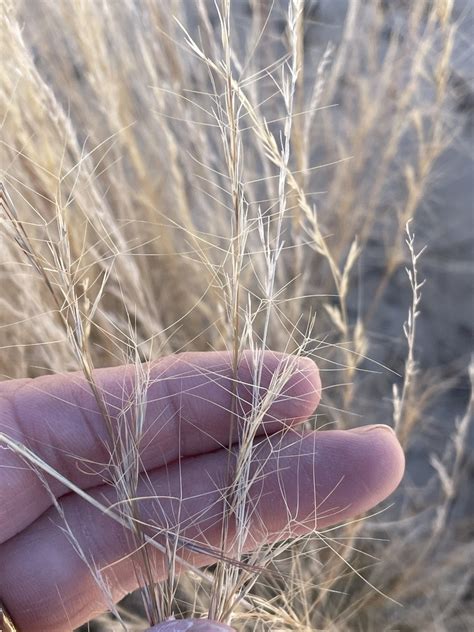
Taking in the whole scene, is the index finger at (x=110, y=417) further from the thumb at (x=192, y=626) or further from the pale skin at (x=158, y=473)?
the thumb at (x=192, y=626)

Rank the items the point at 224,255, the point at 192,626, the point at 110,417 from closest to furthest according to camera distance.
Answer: the point at 192,626
the point at 110,417
the point at 224,255

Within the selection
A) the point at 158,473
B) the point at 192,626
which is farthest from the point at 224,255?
the point at 192,626

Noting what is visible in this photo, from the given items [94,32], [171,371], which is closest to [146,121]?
[94,32]

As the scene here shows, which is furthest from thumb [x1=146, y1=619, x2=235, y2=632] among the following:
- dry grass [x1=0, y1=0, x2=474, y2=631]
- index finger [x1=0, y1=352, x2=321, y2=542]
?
index finger [x1=0, y1=352, x2=321, y2=542]

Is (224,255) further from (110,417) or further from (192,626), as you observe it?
(192,626)

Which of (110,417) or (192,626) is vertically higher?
(110,417)
